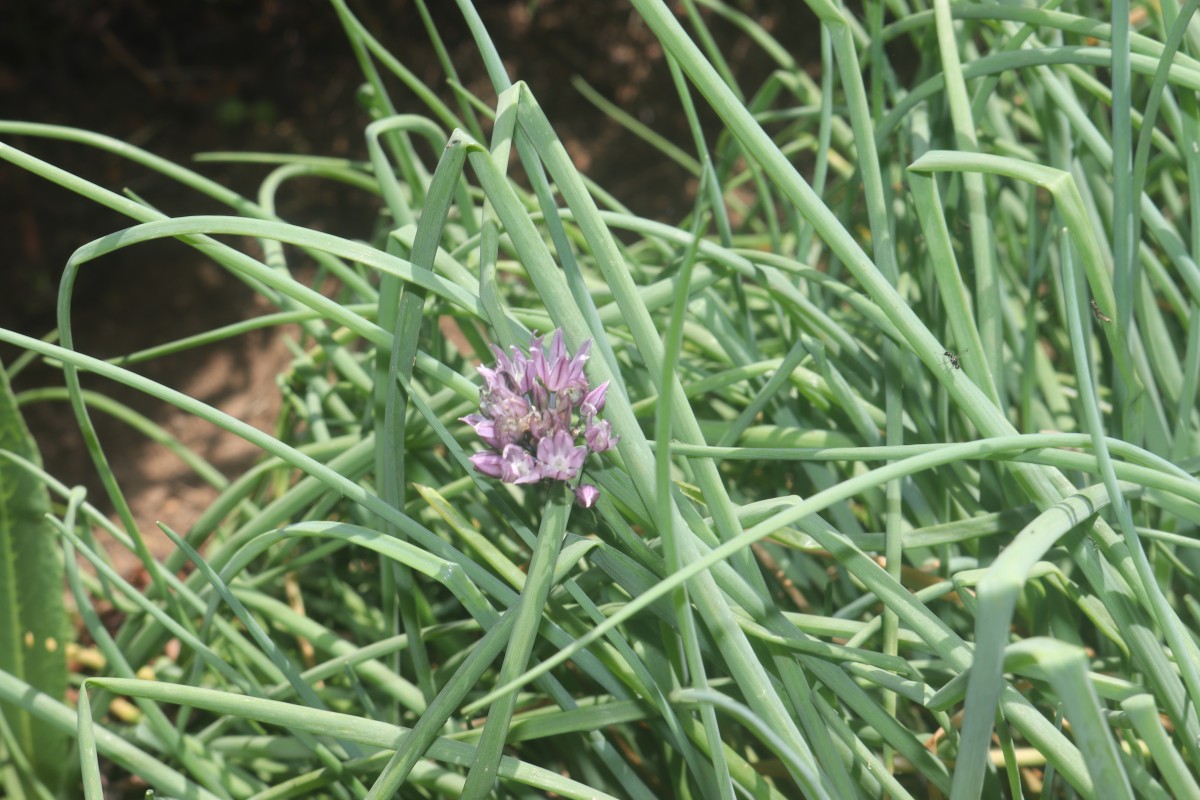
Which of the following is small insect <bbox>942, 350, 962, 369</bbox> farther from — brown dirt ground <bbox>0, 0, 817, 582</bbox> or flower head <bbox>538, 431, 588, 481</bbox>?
brown dirt ground <bbox>0, 0, 817, 582</bbox>

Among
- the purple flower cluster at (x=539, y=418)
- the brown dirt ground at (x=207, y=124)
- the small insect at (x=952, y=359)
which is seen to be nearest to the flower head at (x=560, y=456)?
the purple flower cluster at (x=539, y=418)

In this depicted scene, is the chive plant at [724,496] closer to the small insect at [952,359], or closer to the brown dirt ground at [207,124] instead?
the small insect at [952,359]

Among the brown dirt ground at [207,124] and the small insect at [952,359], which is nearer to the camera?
the small insect at [952,359]

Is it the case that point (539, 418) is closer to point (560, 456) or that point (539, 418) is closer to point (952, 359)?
point (560, 456)

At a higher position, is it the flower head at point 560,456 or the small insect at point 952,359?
the small insect at point 952,359

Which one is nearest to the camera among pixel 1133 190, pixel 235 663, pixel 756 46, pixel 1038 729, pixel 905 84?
pixel 1038 729

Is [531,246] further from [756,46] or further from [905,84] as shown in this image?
[756,46]

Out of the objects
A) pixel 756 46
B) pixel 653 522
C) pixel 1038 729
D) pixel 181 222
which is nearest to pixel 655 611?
pixel 653 522
